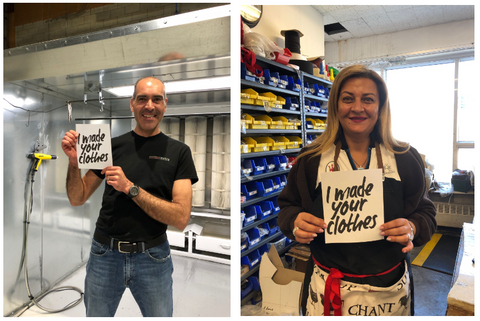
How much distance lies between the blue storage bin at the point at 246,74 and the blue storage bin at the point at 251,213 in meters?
0.90

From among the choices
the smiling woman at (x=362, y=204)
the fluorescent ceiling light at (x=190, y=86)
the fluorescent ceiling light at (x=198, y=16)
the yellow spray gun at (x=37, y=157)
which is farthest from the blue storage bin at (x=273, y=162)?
the yellow spray gun at (x=37, y=157)

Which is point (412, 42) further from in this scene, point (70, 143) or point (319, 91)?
point (70, 143)

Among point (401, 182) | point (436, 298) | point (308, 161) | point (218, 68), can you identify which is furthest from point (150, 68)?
point (436, 298)

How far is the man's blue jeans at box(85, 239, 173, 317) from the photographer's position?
144 cm

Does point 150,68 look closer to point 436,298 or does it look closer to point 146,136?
point 146,136

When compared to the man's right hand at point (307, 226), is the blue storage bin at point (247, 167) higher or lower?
higher

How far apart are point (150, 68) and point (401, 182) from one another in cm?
140

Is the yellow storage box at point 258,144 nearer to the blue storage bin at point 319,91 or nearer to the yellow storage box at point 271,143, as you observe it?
the yellow storage box at point 271,143

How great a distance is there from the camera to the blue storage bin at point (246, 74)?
5.79ft

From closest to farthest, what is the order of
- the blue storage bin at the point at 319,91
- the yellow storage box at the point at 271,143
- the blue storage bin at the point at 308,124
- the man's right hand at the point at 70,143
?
the man's right hand at the point at 70,143 → the yellow storage box at the point at 271,143 → the blue storage bin at the point at 308,124 → the blue storage bin at the point at 319,91

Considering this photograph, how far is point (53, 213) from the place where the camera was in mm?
2832

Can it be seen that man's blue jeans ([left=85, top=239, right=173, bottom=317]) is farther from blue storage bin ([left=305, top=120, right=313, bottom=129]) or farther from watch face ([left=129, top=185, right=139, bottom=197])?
blue storage bin ([left=305, top=120, right=313, bottom=129])

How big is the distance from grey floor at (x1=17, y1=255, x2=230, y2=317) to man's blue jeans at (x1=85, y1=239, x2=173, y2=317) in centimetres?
124

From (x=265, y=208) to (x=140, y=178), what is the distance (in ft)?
3.48
